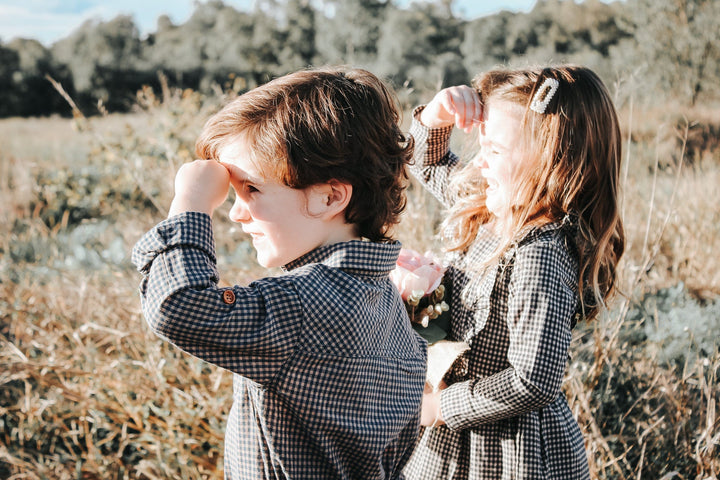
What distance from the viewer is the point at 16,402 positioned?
3.10m

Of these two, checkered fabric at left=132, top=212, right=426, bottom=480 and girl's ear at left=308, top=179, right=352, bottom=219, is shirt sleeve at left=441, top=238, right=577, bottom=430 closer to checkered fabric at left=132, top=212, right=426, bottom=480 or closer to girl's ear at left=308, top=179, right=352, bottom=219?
checkered fabric at left=132, top=212, right=426, bottom=480

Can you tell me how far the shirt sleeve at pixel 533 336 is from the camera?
1.42 meters

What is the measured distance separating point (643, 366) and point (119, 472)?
8.01ft

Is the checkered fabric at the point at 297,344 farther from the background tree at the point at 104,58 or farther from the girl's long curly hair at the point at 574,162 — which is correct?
the background tree at the point at 104,58

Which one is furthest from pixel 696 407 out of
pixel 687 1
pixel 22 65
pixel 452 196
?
pixel 22 65

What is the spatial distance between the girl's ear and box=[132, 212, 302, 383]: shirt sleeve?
22cm

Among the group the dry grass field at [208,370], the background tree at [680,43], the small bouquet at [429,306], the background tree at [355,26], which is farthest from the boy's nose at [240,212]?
the background tree at [355,26]

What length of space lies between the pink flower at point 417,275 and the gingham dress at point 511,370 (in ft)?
0.39

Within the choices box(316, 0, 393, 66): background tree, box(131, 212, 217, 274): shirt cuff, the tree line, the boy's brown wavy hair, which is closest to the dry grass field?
the boy's brown wavy hair

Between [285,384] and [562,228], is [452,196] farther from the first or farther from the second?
[285,384]

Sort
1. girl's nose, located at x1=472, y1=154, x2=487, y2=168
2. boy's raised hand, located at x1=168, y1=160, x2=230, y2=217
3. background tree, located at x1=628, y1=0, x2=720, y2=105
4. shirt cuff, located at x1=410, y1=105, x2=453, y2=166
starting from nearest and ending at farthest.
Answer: boy's raised hand, located at x1=168, y1=160, x2=230, y2=217
girl's nose, located at x1=472, y1=154, x2=487, y2=168
shirt cuff, located at x1=410, y1=105, x2=453, y2=166
background tree, located at x1=628, y1=0, x2=720, y2=105

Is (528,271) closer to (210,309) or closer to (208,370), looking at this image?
(210,309)

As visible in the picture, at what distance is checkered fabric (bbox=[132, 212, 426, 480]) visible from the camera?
3.49ft

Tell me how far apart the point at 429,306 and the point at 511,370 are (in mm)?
266
